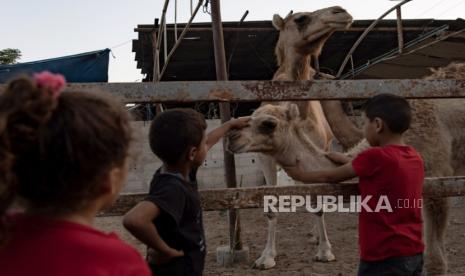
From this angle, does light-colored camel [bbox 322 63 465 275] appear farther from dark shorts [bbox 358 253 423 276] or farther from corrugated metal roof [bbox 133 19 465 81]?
corrugated metal roof [bbox 133 19 465 81]

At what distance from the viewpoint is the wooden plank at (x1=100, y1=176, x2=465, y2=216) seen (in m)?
2.41

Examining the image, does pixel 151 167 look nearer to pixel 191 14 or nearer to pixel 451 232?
pixel 191 14

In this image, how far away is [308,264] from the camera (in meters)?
5.77

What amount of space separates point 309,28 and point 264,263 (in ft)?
8.90

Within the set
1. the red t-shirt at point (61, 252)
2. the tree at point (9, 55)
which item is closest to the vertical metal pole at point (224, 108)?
the red t-shirt at point (61, 252)

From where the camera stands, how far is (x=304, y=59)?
6.35m

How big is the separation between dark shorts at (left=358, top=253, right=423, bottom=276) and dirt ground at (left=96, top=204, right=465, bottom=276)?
267 centimetres

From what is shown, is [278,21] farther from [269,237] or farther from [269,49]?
[269,49]

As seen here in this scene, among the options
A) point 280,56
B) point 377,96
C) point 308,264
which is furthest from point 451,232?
point 377,96

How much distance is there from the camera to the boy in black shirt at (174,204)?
6.58 feet

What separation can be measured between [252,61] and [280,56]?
24.0ft

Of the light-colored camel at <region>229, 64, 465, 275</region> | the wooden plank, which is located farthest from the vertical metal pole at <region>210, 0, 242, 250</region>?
the wooden plank

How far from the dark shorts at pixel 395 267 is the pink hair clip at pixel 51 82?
1.83 metres

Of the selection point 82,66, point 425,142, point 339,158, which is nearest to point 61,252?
point 339,158
